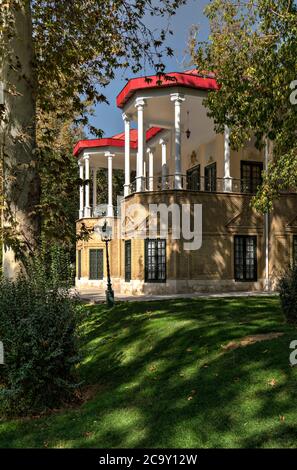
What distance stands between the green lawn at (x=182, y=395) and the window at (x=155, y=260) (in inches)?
400

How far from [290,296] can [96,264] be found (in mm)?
20278

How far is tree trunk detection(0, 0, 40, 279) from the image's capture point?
8.16 m

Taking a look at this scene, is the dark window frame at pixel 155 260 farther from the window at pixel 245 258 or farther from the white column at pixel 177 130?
the window at pixel 245 258

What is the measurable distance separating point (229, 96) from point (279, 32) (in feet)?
Answer: 6.49

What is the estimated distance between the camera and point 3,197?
8148 mm

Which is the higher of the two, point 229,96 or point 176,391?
point 229,96

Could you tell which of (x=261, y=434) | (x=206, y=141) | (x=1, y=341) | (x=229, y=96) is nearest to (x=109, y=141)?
(x=206, y=141)

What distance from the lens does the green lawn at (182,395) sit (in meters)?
5.43

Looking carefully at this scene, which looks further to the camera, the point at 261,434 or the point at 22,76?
the point at 22,76

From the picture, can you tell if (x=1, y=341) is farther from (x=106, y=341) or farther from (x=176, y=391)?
(x=106, y=341)

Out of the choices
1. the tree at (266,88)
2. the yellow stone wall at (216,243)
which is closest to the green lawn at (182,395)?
the tree at (266,88)

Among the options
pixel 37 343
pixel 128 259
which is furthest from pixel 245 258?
pixel 37 343

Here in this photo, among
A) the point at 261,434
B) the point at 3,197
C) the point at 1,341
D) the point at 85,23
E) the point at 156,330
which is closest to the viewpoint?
the point at 261,434

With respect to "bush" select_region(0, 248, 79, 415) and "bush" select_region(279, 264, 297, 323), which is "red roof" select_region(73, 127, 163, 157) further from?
"bush" select_region(0, 248, 79, 415)
